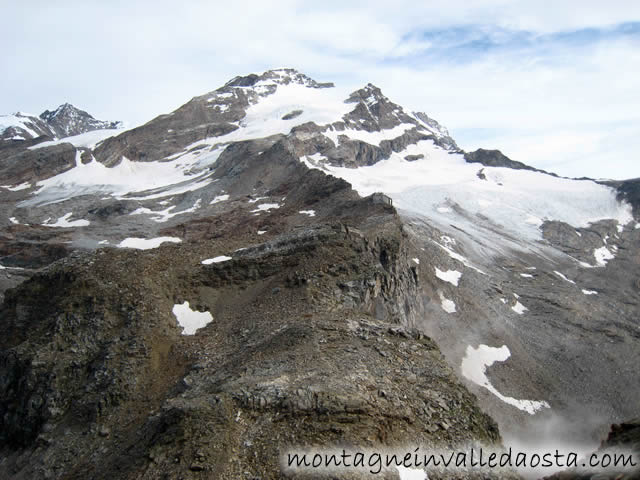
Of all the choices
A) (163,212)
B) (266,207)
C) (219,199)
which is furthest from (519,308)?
(163,212)

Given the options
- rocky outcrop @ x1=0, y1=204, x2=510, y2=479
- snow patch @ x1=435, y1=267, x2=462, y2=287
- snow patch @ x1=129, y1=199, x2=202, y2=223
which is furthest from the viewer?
snow patch @ x1=129, y1=199, x2=202, y2=223

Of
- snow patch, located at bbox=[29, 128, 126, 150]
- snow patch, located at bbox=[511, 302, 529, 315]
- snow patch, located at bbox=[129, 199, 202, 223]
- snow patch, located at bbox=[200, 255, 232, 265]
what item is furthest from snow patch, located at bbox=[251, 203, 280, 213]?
snow patch, located at bbox=[29, 128, 126, 150]

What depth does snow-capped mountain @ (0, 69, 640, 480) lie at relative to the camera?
102ft

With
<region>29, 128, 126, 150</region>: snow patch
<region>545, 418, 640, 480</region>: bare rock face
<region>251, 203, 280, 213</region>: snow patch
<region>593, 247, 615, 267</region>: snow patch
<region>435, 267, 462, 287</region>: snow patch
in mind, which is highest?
<region>29, 128, 126, 150</region>: snow patch

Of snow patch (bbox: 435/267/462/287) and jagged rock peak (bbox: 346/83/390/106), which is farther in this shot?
jagged rock peak (bbox: 346/83/390/106)

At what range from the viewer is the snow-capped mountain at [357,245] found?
1227 inches

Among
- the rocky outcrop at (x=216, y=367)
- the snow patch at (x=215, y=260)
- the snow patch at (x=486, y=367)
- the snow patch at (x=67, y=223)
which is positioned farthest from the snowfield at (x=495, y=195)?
the rocky outcrop at (x=216, y=367)

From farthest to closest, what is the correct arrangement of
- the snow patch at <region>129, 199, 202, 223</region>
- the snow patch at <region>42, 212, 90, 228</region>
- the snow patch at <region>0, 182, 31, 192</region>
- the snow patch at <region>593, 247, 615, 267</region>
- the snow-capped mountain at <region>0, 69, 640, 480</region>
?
the snow patch at <region>0, 182, 31, 192</region>, the snow patch at <region>593, 247, 615, 267</region>, the snow patch at <region>42, 212, 90, 228</region>, the snow patch at <region>129, 199, 202, 223</region>, the snow-capped mountain at <region>0, 69, 640, 480</region>

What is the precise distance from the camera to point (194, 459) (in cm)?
1639

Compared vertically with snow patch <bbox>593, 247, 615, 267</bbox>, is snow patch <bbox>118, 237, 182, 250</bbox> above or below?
above

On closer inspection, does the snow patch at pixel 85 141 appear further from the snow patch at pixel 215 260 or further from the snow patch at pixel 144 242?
the snow patch at pixel 215 260

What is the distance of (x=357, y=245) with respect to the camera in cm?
3881

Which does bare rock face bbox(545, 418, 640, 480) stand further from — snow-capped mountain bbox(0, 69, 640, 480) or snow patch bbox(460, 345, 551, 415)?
snow patch bbox(460, 345, 551, 415)

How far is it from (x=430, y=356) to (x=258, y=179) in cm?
8132
